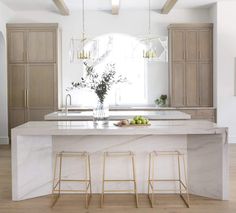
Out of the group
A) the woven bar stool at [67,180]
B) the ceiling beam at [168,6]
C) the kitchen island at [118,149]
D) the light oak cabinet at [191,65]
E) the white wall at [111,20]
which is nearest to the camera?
the kitchen island at [118,149]

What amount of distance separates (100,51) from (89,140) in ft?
14.5

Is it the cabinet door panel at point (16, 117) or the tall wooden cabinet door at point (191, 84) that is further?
the tall wooden cabinet door at point (191, 84)

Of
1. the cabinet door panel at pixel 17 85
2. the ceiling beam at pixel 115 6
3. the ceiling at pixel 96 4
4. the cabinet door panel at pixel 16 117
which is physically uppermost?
the ceiling at pixel 96 4

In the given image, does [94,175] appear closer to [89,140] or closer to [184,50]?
[89,140]

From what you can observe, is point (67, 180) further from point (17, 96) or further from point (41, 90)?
point (17, 96)

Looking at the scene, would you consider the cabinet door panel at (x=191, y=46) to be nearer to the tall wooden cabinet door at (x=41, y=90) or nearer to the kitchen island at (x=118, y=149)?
the tall wooden cabinet door at (x=41, y=90)

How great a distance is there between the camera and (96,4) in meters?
8.30

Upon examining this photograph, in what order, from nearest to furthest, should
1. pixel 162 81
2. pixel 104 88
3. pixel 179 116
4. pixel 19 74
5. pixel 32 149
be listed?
pixel 32 149
pixel 104 88
pixel 179 116
pixel 19 74
pixel 162 81

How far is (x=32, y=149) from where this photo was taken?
4.70 m

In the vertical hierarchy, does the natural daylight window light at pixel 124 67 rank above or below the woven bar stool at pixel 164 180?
above

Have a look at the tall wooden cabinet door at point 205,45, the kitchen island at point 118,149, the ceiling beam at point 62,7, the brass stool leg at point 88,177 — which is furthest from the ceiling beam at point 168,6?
the brass stool leg at point 88,177

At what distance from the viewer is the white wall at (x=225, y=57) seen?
8.42 m

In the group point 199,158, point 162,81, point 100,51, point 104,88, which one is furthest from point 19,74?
point 199,158

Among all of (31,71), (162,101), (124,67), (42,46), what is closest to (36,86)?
(31,71)
